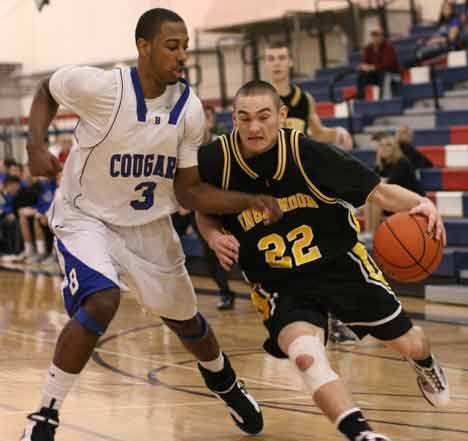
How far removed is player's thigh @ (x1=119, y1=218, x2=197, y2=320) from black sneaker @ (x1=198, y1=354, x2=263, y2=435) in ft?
1.16

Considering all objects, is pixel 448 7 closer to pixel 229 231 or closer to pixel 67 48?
pixel 67 48

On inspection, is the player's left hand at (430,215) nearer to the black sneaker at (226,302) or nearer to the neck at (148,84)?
the neck at (148,84)

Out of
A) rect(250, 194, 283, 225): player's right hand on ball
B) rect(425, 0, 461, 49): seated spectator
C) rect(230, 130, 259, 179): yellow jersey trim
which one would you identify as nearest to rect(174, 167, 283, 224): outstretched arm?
rect(250, 194, 283, 225): player's right hand on ball

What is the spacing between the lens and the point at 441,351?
6.97 meters

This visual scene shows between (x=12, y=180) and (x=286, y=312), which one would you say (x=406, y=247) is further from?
(x=12, y=180)

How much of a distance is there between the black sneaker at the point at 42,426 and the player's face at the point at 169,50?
1.34m

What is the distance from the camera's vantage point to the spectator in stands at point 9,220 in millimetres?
14914

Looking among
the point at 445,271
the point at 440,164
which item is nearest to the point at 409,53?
the point at 440,164

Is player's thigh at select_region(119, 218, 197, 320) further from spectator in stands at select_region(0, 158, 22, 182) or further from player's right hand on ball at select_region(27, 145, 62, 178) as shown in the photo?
spectator in stands at select_region(0, 158, 22, 182)

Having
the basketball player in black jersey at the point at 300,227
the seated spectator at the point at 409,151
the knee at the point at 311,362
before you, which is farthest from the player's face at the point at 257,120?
Result: the seated spectator at the point at 409,151

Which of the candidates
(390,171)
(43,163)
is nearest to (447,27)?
(390,171)

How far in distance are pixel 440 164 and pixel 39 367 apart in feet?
21.7

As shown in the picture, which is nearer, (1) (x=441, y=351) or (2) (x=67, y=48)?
(1) (x=441, y=351)

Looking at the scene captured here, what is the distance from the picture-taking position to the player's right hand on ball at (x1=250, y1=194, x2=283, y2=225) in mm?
4188
